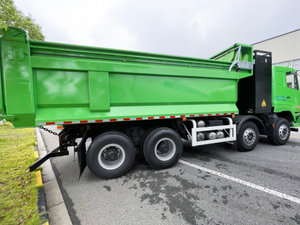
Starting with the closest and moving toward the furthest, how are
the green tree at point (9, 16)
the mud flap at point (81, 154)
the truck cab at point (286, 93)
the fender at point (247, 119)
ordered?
the green tree at point (9, 16), the mud flap at point (81, 154), the fender at point (247, 119), the truck cab at point (286, 93)

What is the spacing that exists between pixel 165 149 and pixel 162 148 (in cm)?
9

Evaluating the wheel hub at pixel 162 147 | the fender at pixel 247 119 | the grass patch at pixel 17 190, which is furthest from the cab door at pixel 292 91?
the grass patch at pixel 17 190

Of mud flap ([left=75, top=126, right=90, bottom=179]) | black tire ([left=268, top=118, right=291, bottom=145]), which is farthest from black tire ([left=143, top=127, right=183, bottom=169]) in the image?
black tire ([left=268, top=118, right=291, bottom=145])

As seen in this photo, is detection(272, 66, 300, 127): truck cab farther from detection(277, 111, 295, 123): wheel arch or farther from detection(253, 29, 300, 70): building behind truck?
detection(253, 29, 300, 70): building behind truck

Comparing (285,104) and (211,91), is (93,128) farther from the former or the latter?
(285,104)

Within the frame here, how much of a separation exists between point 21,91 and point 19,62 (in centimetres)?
51

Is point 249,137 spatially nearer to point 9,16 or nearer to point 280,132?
point 280,132

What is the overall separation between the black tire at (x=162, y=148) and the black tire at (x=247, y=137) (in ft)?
7.62

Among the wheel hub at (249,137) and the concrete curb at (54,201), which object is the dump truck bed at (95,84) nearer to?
the concrete curb at (54,201)

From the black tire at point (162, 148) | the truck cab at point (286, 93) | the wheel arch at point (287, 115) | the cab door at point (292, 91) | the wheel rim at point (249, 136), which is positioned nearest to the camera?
the black tire at point (162, 148)

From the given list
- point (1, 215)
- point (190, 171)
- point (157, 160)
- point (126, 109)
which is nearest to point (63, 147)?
point (1, 215)

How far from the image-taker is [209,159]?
13.4 ft

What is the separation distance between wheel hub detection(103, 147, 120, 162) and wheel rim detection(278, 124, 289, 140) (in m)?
5.84

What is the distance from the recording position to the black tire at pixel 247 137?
4461 mm
